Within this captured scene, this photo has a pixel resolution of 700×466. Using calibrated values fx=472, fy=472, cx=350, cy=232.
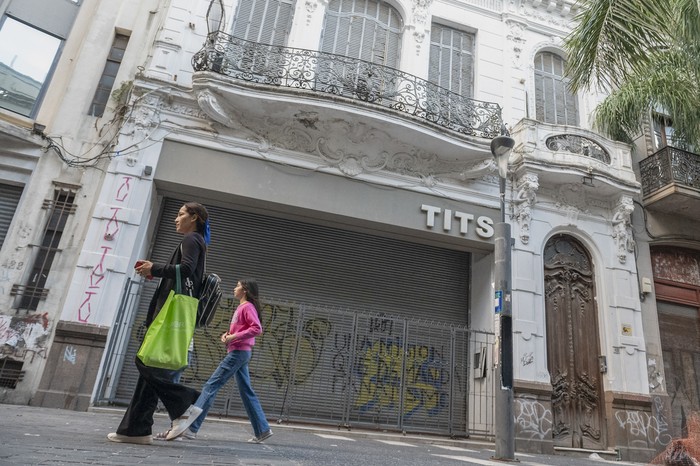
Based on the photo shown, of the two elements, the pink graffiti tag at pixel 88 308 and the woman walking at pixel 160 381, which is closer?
the woman walking at pixel 160 381

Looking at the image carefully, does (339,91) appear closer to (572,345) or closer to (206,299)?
(206,299)

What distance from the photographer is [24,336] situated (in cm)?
740

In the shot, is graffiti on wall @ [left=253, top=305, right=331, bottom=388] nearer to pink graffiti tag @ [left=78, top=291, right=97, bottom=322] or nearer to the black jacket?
pink graffiti tag @ [left=78, top=291, right=97, bottom=322]

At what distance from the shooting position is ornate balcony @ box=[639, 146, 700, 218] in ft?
34.1

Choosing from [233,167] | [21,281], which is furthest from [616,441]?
[21,281]

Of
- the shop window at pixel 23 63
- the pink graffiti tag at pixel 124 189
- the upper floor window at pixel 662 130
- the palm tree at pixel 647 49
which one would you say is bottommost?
the pink graffiti tag at pixel 124 189

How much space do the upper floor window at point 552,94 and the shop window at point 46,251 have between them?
10.4 m

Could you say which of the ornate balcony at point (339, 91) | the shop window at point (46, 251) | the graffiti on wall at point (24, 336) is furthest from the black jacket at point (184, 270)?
the ornate balcony at point (339, 91)

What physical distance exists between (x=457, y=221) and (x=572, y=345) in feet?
11.5

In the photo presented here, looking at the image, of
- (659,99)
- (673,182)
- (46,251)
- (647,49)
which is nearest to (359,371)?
(46,251)

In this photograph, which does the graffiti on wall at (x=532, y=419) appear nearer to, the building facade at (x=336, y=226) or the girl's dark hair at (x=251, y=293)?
the building facade at (x=336, y=226)

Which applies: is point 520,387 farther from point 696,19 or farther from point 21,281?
point 21,281

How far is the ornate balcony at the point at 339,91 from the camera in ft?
28.6

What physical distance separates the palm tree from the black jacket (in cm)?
741
